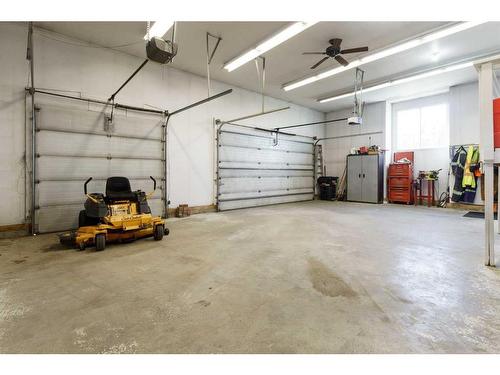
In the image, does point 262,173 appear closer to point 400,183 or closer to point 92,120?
point 400,183

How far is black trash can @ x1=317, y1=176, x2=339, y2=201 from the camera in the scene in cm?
1059

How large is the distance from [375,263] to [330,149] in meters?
8.95

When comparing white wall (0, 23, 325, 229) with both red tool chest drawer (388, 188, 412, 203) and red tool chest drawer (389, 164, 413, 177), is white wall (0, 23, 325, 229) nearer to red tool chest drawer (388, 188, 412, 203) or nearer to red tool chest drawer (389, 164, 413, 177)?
red tool chest drawer (389, 164, 413, 177)

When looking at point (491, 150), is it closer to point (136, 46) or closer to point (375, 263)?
point (375, 263)

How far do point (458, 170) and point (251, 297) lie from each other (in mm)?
8701

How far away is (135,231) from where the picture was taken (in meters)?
4.00

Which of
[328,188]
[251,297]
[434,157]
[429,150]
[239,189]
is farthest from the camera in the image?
[328,188]

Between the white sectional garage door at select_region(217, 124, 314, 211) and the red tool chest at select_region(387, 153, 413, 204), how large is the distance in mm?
3007

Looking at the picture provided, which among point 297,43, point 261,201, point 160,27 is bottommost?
point 261,201

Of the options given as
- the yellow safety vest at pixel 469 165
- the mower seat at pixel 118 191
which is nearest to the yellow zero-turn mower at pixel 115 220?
the mower seat at pixel 118 191

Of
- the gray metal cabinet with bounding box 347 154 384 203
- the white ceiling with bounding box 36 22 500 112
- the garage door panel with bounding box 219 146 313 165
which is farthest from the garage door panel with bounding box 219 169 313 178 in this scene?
the white ceiling with bounding box 36 22 500 112

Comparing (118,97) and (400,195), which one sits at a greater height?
(118,97)

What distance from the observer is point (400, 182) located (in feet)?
29.5

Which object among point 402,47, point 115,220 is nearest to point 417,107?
point 402,47
